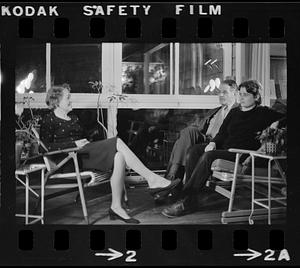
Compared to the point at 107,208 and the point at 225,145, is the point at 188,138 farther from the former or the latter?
the point at 107,208

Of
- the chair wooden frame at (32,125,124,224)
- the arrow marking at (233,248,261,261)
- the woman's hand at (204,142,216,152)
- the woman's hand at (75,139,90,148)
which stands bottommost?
the arrow marking at (233,248,261,261)

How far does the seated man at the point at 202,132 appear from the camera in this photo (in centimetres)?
341

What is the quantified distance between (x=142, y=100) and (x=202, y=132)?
43cm

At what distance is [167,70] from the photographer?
3443 mm

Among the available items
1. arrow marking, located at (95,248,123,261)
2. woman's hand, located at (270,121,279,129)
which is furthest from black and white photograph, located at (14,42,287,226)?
arrow marking, located at (95,248,123,261)

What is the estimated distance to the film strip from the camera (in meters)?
3.32

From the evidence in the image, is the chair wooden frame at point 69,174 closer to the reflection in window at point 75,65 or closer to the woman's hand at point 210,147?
the reflection in window at point 75,65

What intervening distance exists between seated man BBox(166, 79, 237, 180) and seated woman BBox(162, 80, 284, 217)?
1.3 inches

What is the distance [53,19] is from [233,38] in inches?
43.9

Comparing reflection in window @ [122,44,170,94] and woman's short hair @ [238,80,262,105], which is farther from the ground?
reflection in window @ [122,44,170,94]

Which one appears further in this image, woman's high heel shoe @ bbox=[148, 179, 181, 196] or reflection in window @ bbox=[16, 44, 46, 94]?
woman's high heel shoe @ bbox=[148, 179, 181, 196]

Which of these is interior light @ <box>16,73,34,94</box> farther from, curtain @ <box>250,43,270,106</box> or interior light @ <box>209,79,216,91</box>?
curtain @ <box>250,43,270,106</box>

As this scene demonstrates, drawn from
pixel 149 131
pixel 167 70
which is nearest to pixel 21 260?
pixel 149 131

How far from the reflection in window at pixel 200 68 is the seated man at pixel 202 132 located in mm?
76
